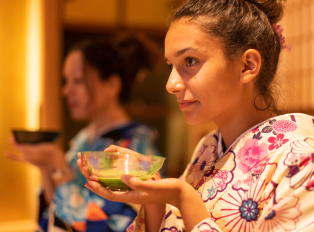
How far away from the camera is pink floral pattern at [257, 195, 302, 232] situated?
62 cm

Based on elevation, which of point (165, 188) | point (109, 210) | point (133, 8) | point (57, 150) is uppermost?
point (133, 8)

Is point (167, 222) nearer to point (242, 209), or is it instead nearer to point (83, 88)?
point (242, 209)

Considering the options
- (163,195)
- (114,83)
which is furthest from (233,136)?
(114,83)

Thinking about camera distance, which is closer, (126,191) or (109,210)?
(126,191)

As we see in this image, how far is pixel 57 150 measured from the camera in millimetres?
1602

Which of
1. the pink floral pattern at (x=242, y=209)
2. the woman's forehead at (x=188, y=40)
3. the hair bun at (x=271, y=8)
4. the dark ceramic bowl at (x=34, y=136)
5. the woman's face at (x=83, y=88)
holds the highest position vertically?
the hair bun at (x=271, y=8)

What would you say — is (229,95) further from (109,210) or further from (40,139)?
(40,139)

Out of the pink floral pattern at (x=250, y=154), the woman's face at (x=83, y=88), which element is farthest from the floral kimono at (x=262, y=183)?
the woman's face at (x=83, y=88)

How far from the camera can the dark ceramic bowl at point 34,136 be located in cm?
149

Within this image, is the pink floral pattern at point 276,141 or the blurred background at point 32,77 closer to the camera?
the pink floral pattern at point 276,141

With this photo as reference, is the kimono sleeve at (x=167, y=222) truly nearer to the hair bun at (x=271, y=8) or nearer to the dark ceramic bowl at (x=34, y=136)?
the hair bun at (x=271, y=8)

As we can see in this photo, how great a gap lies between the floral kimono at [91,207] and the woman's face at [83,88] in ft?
0.62

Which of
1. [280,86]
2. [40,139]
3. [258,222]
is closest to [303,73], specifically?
[280,86]

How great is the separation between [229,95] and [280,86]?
19 cm
